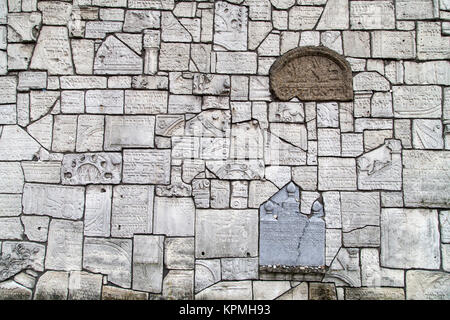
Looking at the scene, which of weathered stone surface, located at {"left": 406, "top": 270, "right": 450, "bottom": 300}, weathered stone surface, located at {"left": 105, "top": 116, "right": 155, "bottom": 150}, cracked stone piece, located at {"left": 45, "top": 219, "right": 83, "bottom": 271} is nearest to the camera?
weathered stone surface, located at {"left": 406, "top": 270, "right": 450, "bottom": 300}

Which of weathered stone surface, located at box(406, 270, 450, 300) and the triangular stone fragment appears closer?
weathered stone surface, located at box(406, 270, 450, 300)

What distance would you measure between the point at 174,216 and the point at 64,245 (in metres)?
1.21

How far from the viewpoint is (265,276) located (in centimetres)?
425

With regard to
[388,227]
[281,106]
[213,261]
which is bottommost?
[213,261]

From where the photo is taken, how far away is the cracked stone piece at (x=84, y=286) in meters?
4.24

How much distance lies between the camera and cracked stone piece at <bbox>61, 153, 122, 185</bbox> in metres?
4.36

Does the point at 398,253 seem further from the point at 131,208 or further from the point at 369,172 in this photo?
the point at 131,208

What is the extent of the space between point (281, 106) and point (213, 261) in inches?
71.4

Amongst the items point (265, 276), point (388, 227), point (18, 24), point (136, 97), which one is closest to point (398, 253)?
point (388, 227)

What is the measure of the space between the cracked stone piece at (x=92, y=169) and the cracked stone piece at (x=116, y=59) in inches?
36.9

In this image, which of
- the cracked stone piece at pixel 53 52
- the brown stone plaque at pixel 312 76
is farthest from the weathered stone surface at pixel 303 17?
the cracked stone piece at pixel 53 52

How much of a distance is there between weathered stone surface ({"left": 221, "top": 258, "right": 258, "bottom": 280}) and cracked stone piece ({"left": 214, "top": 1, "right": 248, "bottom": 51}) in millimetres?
2313

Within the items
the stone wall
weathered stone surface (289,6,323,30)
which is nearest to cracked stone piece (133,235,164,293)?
the stone wall

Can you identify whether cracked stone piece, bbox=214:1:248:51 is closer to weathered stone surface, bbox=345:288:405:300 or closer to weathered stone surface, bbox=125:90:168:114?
weathered stone surface, bbox=125:90:168:114
